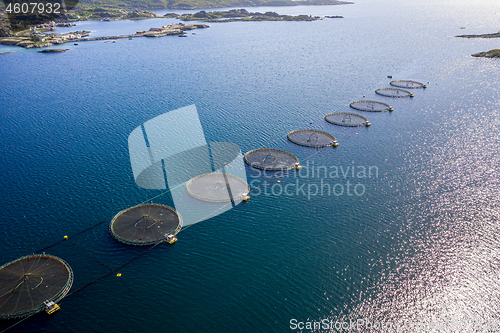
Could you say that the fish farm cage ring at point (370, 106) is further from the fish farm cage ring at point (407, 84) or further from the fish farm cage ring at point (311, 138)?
the fish farm cage ring at point (407, 84)

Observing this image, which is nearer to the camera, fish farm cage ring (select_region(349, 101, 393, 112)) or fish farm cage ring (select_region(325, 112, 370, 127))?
fish farm cage ring (select_region(325, 112, 370, 127))

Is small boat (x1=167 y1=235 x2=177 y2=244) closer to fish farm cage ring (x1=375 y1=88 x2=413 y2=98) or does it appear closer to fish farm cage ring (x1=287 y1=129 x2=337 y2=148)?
fish farm cage ring (x1=287 y1=129 x2=337 y2=148)

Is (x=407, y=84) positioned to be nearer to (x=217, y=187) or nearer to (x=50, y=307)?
(x=217, y=187)

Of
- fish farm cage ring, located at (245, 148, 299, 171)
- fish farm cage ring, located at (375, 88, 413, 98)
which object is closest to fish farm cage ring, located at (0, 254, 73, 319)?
fish farm cage ring, located at (245, 148, 299, 171)

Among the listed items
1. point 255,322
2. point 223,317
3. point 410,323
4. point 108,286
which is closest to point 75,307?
point 108,286

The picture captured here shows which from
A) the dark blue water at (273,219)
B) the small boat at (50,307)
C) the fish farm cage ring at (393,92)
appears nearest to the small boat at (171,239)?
the dark blue water at (273,219)

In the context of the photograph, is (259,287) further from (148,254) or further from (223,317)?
(148,254)
